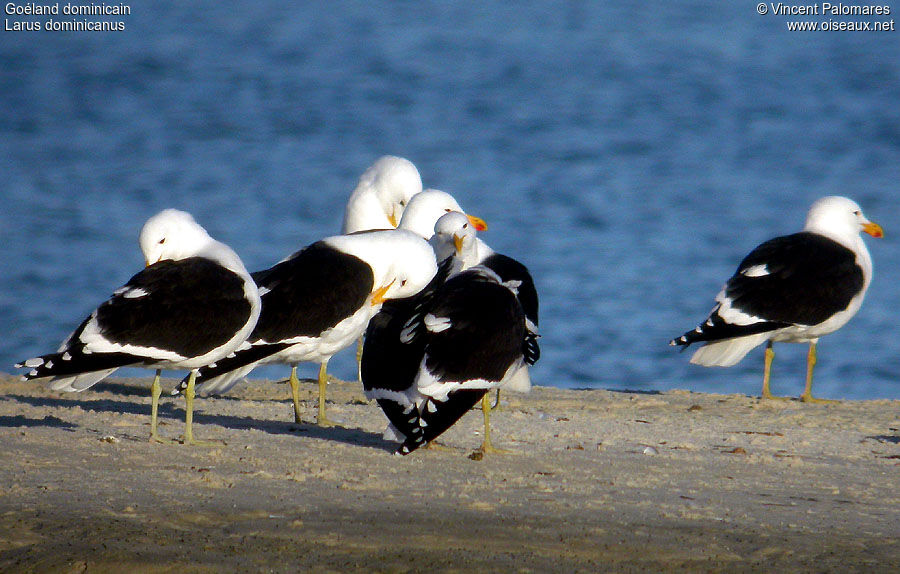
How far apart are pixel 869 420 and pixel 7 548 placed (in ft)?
19.2

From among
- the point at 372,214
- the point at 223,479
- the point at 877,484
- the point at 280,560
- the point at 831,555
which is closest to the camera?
the point at 280,560

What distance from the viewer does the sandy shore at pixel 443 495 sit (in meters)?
4.21

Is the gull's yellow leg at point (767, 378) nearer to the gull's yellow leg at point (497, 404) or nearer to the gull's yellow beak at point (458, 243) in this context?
the gull's yellow leg at point (497, 404)

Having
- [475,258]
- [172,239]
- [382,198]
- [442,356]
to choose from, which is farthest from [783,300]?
[172,239]

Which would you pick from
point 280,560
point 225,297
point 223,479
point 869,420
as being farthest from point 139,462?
point 869,420

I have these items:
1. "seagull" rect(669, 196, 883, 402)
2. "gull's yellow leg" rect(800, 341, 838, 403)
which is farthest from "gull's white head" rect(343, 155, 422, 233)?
"gull's yellow leg" rect(800, 341, 838, 403)

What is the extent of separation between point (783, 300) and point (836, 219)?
1615 millimetres

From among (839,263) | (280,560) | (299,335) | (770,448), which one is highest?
(839,263)

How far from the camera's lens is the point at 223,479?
17.3ft

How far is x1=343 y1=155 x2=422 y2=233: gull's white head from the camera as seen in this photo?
10.5 metres

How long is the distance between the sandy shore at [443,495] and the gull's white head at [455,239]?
1.05 meters

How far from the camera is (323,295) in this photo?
7277 millimetres

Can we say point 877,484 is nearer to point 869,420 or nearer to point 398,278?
point 869,420

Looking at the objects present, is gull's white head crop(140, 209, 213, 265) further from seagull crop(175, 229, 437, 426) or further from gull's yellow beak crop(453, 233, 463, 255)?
gull's yellow beak crop(453, 233, 463, 255)
